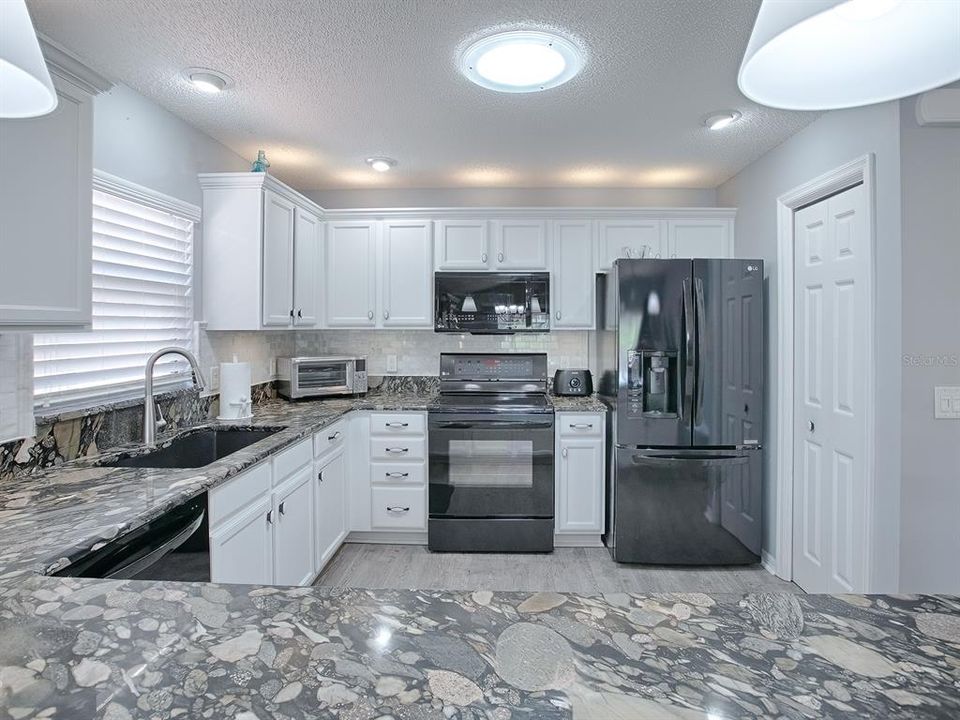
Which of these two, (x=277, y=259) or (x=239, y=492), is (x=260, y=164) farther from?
(x=239, y=492)

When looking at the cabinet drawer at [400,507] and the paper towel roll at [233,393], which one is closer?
the paper towel roll at [233,393]

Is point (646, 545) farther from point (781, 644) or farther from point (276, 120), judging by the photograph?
point (276, 120)

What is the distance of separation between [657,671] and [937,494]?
2.07 metres

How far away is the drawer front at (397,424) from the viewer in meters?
3.44

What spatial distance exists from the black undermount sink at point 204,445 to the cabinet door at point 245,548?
0.52 meters

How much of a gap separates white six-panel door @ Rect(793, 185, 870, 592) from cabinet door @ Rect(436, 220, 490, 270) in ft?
6.31

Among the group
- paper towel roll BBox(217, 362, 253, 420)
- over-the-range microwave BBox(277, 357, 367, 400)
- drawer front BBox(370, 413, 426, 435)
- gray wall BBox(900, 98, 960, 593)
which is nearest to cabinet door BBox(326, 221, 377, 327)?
over-the-range microwave BBox(277, 357, 367, 400)

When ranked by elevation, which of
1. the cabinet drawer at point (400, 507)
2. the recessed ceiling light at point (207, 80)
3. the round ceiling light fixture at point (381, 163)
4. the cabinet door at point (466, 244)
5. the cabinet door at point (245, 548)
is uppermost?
the round ceiling light fixture at point (381, 163)

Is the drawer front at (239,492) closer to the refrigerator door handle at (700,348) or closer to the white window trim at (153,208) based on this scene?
the white window trim at (153,208)

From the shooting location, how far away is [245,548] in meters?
2.07

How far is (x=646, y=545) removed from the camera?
318 cm

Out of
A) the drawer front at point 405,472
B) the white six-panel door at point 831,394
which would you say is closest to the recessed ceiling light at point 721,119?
the white six-panel door at point 831,394

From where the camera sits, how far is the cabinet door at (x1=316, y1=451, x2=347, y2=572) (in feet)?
9.63

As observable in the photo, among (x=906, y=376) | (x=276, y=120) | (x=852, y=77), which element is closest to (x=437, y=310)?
(x=276, y=120)
